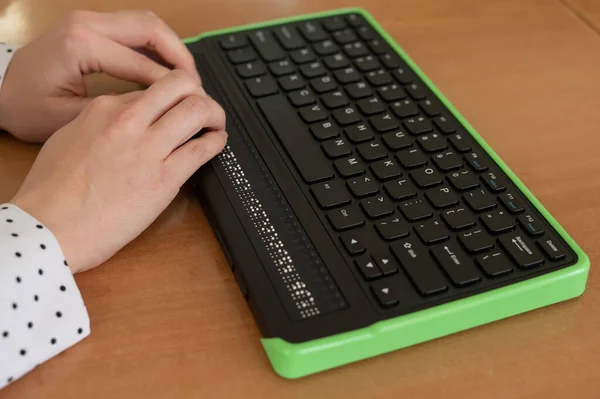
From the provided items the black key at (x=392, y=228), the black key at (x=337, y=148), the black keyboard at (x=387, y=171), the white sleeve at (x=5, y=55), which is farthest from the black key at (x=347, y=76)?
the white sleeve at (x=5, y=55)

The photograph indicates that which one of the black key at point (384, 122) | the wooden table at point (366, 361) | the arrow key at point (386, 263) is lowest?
the wooden table at point (366, 361)

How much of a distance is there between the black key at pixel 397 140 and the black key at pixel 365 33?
7.2 inches

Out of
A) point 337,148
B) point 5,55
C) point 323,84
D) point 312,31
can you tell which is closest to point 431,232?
point 337,148

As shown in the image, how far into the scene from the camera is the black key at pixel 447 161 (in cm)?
63

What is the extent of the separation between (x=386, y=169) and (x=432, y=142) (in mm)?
64

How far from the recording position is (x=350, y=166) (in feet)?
2.06

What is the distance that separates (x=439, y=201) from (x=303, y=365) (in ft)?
0.62

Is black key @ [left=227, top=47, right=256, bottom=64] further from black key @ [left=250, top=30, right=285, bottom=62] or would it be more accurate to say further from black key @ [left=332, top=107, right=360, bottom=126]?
black key @ [left=332, top=107, right=360, bottom=126]

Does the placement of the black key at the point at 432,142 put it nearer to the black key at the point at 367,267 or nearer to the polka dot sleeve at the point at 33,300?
the black key at the point at 367,267

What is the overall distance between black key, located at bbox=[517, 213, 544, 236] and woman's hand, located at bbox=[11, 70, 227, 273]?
27cm

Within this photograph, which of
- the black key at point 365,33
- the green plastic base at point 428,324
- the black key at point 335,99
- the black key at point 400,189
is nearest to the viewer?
the green plastic base at point 428,324

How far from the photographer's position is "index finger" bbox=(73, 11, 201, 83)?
0.73m

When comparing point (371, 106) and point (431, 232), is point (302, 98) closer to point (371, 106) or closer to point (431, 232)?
point (371, 106)

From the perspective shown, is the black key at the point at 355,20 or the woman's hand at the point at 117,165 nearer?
the woman's hand at the point at 117,165
